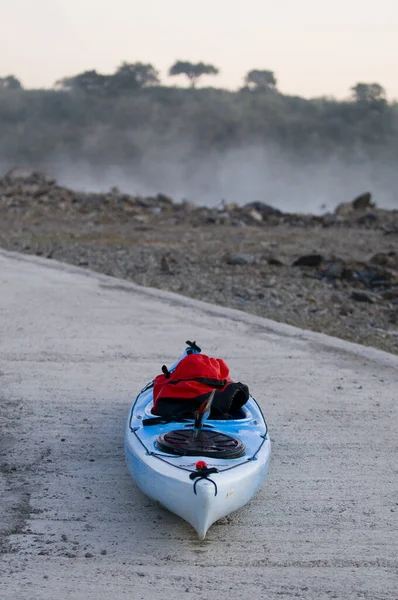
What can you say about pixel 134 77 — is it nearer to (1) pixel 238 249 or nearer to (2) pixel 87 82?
(2) pixel 87 82

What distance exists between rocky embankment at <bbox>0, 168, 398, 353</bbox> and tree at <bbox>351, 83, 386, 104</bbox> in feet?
88.0

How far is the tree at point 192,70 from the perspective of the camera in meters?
58.6

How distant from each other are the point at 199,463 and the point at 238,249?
13.5 m

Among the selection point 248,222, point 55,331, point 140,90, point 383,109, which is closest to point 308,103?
point 383,109

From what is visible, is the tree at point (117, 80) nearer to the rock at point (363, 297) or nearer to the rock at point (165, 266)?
the rock at point (165, 266)

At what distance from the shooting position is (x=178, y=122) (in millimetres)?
53469

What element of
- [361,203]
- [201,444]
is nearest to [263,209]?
[361,203]

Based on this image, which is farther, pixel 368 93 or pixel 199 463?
pixel 368 93

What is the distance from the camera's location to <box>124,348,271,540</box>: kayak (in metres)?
4.93

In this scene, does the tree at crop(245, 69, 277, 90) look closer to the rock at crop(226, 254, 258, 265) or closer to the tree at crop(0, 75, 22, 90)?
the tree at crop(0, 75, 22, 90)

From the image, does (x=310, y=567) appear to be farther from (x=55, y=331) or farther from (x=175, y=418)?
(x=55, y=331)

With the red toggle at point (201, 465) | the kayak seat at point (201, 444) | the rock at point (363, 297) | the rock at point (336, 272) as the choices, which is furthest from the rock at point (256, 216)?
the red toggle at point (201, 465)

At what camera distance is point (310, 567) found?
4.97m

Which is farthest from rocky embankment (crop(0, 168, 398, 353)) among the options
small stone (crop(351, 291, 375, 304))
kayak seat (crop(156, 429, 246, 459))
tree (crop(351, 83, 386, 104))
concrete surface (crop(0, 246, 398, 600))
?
tree (crop(351, 83, 386, 104))
